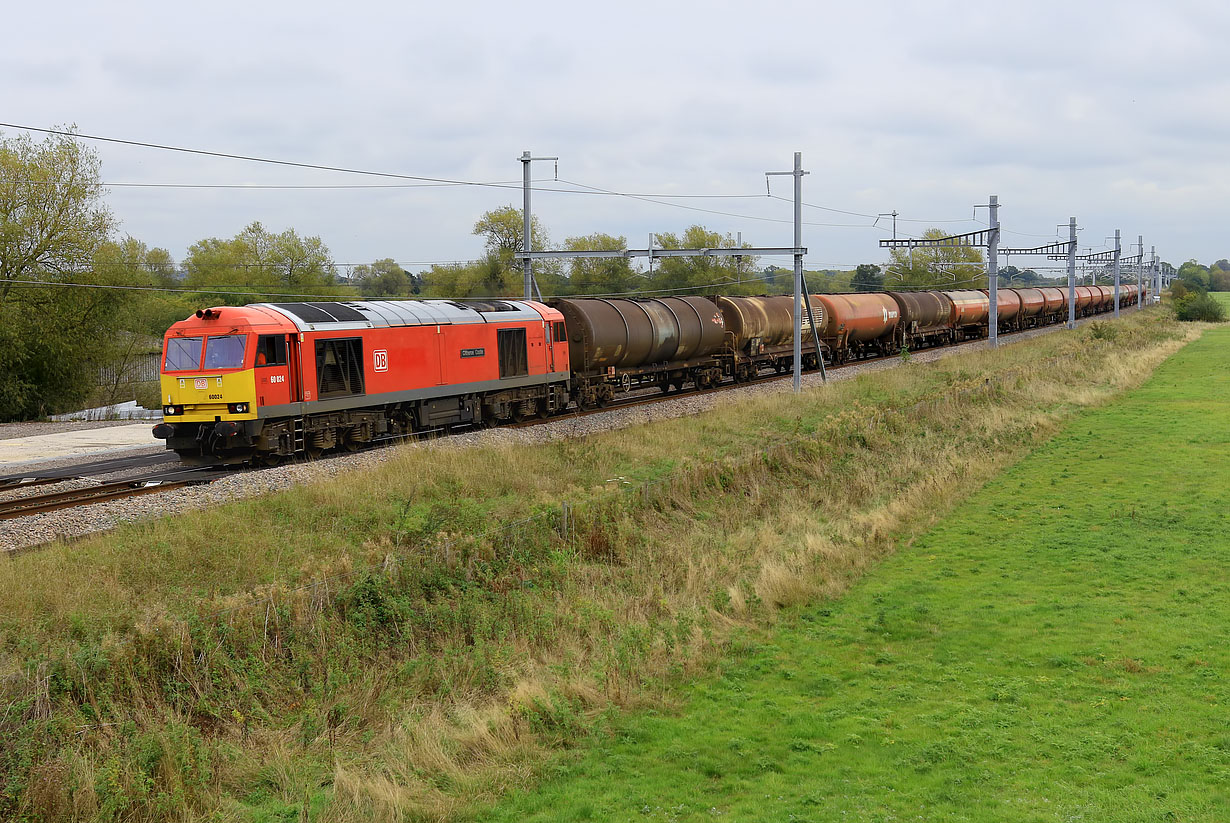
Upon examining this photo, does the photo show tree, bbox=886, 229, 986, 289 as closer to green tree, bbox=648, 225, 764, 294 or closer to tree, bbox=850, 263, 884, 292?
tree, bbox=850, 263, 884, 292

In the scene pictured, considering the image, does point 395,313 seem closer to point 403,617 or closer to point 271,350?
point 271,350

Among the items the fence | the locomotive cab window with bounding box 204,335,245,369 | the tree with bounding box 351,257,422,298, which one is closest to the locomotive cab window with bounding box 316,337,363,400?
the locomotive cab window with bounding box 204,335,245,369

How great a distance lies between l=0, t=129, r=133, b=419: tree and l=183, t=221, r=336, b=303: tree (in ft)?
122

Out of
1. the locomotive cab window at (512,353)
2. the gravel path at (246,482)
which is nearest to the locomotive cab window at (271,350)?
the gravel path at (246,482)

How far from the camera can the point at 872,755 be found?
826cm

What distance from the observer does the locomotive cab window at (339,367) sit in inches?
822

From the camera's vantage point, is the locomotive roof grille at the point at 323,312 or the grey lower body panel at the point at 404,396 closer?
the grey lower body panel at the point at 404,396

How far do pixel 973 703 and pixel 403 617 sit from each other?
20.6ft

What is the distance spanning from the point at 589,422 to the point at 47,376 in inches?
1164

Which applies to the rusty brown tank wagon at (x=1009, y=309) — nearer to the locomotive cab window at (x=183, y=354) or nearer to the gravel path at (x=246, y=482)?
the gravel path at (x=246, y=482)

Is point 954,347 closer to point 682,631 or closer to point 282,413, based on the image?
point 282,413

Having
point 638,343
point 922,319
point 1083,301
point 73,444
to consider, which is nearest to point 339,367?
point 73,444

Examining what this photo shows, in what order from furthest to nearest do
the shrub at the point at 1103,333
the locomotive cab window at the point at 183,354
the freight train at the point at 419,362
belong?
1. the shrub at the point at 1103,333
2. the locomotive cab window at the point at 183,354
3. the freight train at the point at 419,362

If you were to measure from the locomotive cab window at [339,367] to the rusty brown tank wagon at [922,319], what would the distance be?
34.1 meters
